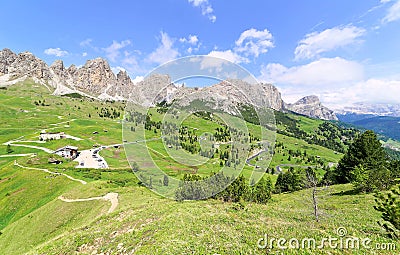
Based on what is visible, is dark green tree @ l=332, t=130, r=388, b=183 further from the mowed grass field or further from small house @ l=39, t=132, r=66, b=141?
small house @ l=39, t=132, r=66, b=141

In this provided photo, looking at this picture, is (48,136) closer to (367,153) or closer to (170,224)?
(170,224)

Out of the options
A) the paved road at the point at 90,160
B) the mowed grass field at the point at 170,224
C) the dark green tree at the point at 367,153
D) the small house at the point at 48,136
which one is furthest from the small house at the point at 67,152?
the dark green tree at the point at 367,153

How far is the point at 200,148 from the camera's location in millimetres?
10719

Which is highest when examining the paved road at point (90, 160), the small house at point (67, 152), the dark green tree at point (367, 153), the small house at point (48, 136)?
the dark green tree at point (367, 153)

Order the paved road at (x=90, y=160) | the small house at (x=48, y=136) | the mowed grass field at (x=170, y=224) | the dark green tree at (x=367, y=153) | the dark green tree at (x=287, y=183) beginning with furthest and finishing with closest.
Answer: the small house at (x=48, y=136)
the paved road at (x=90, y=160)
the dark green tree at (x=287, y=183)
the dark green tree at (x=367, y=153)
the mowed grass field at (x=170, y=224)

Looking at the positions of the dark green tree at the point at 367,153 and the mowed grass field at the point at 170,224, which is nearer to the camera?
the mowed grass field at the point at 170,224

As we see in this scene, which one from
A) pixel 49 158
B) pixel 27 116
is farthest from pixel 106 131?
pixel 27 116

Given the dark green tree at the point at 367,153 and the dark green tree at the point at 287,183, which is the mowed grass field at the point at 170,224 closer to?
the dark green tree at the point at 367,153

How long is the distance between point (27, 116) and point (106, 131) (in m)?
86.9

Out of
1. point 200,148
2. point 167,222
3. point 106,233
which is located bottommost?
point 106,233

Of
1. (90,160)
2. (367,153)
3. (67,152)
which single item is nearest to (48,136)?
(67,152)

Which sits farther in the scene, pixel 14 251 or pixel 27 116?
pixel 27 116

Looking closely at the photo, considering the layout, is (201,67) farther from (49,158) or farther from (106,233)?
(49,158)

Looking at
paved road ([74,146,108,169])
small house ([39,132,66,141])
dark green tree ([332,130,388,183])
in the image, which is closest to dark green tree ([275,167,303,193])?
dark green tree ([332,130,388,183])
